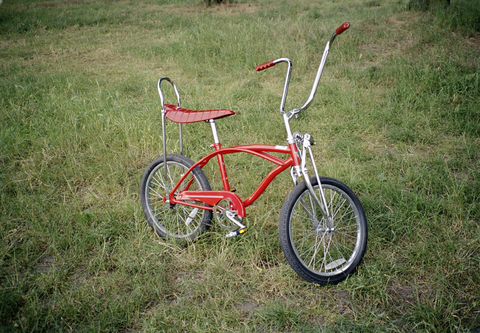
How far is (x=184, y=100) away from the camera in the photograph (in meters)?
6.02

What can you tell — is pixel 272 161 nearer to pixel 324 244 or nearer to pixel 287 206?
pixel 287 206

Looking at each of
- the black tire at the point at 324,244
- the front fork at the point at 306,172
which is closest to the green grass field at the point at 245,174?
the black tire at the point at 324,244

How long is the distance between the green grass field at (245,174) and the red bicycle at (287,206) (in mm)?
158

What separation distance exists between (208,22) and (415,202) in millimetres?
8228

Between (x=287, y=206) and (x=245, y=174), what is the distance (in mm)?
1438

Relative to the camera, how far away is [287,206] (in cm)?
267


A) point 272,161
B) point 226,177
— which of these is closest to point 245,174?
point 226,177

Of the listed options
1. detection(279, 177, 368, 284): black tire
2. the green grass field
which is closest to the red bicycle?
detection(279, 177, 368, 284): black tire

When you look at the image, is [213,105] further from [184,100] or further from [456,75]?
[456,75]

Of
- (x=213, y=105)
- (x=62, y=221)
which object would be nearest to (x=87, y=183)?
(x=62, y=221)

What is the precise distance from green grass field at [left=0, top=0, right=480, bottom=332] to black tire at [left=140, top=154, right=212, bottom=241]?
0.13m

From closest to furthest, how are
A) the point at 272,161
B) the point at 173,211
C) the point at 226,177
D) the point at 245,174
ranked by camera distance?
the point at 272,161, the point at 226,177, the point at 173,211, the point at 245,174

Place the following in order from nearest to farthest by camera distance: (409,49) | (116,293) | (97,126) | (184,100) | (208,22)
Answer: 1. (116,293)
2. (97,126)
3. (184,100)
4. (409,49)
5. (208,22)

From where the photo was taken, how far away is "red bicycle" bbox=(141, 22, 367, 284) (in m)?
2.68
